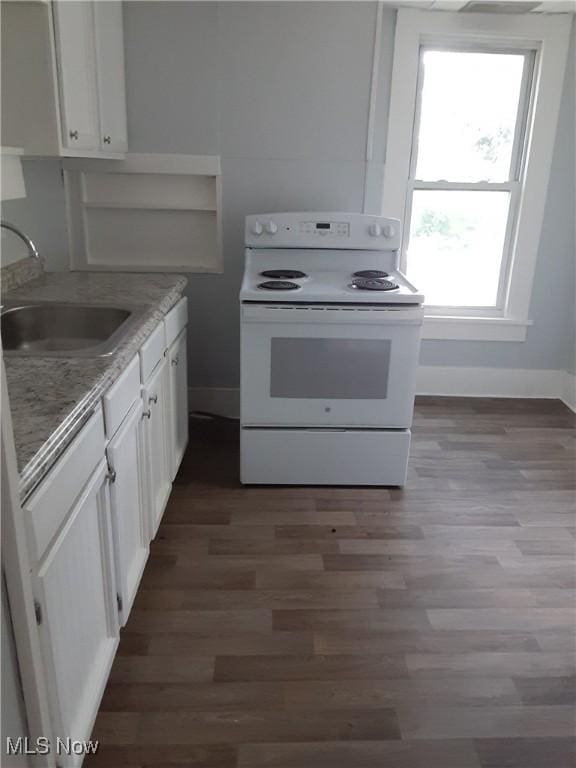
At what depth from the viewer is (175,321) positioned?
251 cm

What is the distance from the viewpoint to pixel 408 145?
3.30 meters

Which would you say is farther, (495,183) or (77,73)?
(495,183)

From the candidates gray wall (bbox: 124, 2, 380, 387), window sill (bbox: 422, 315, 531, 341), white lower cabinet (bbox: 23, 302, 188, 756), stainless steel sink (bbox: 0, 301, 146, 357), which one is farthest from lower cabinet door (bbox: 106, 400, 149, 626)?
window sill (bbox: 422, 315, 531, 341)

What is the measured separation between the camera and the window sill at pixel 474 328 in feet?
12.0

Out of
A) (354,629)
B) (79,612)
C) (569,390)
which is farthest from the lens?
(569,390)

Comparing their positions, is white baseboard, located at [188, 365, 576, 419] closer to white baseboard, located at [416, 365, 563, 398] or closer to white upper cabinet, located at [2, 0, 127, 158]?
white baseboard, located at [416, 365, 563, 398]

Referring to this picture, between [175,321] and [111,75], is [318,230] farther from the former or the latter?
[111,75]

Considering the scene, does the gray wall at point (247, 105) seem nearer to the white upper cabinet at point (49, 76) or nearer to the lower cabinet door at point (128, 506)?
the white upper cabinet at point (49, 76)

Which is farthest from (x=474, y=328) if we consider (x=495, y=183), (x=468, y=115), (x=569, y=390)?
(x=468, y=115)

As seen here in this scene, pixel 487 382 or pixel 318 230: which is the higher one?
pixel 318 230

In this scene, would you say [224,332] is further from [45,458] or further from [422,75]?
[45,458]

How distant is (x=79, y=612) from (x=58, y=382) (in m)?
0.52

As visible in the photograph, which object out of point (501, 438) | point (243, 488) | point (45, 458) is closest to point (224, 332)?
point (243, 488)

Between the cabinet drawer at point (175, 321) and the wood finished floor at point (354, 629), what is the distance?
692 millimetres
